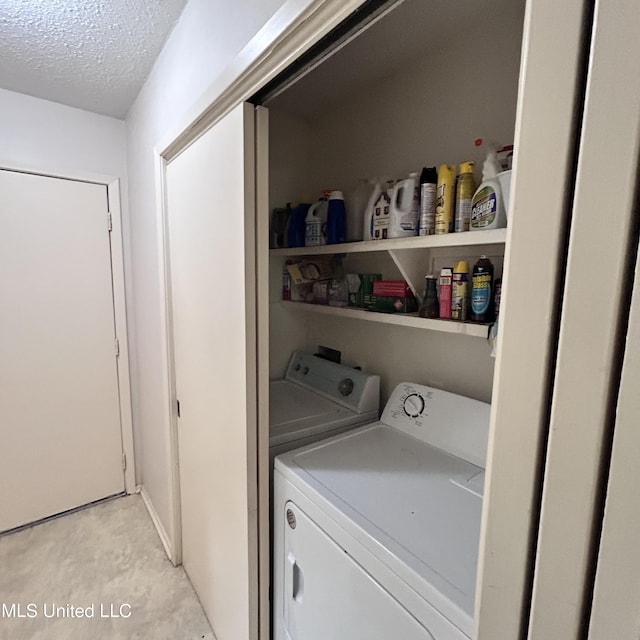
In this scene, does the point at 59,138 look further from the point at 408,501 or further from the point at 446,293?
the point at 408,501

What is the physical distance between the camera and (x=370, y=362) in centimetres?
173

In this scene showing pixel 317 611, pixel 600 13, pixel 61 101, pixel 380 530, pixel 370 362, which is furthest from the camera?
pixel 61 101

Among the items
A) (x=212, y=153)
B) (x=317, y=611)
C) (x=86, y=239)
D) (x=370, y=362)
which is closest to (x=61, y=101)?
(x=86, y=239)

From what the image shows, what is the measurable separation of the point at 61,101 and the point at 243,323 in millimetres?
1943

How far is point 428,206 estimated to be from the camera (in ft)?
3.80

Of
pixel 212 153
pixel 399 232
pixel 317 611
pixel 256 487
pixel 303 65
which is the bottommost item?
pixel 317 611

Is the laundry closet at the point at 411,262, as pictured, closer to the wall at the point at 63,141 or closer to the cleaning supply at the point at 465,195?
the cleaning supply at the point at 465,195

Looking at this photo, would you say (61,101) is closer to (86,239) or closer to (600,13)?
(86,239)

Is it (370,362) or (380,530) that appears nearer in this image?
(380,530)

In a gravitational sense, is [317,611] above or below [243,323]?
below

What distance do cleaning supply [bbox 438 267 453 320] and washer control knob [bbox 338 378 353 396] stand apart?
609mm

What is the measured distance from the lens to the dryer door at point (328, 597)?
818mm

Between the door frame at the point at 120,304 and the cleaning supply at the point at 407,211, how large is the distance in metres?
1.87

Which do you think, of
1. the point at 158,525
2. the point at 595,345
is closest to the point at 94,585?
the point at 158,525
